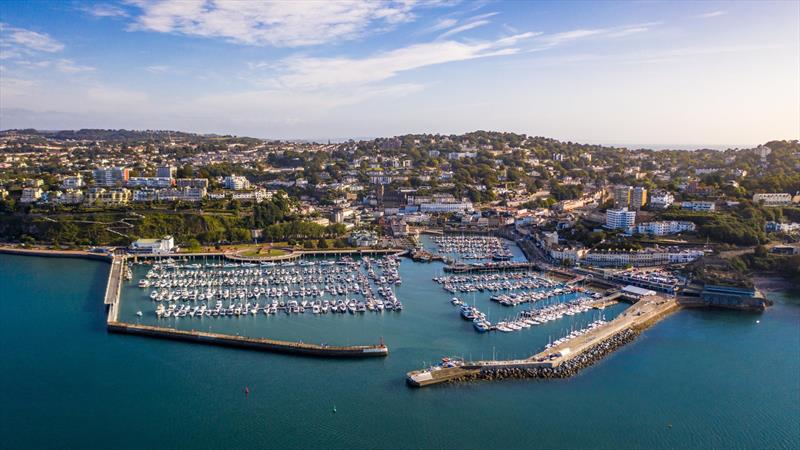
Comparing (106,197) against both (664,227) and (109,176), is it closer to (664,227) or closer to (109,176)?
(109,176)

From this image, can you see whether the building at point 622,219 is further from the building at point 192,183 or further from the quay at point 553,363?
the building at point 192,183

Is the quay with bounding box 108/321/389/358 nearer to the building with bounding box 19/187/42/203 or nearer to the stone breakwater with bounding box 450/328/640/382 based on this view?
the stone breakwater with bounding box 450/328/640/382

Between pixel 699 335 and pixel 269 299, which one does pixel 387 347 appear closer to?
pixel 269 299

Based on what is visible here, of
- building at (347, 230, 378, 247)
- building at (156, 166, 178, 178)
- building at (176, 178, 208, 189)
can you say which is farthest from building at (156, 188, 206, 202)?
building at (347, 230, 378, 247)

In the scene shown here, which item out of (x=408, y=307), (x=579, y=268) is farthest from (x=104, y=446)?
(x=579, y=268)

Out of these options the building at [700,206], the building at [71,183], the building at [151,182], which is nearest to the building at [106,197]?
the building at [71,183]

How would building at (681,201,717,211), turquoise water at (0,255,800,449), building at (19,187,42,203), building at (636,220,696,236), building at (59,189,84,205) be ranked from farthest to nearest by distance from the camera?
building at (59,189,84,205) < building at (19,187,42,203) < building at (681,201,717,211) < building at (636,220,696,236) < turquoise water at (0,255,800,449)
